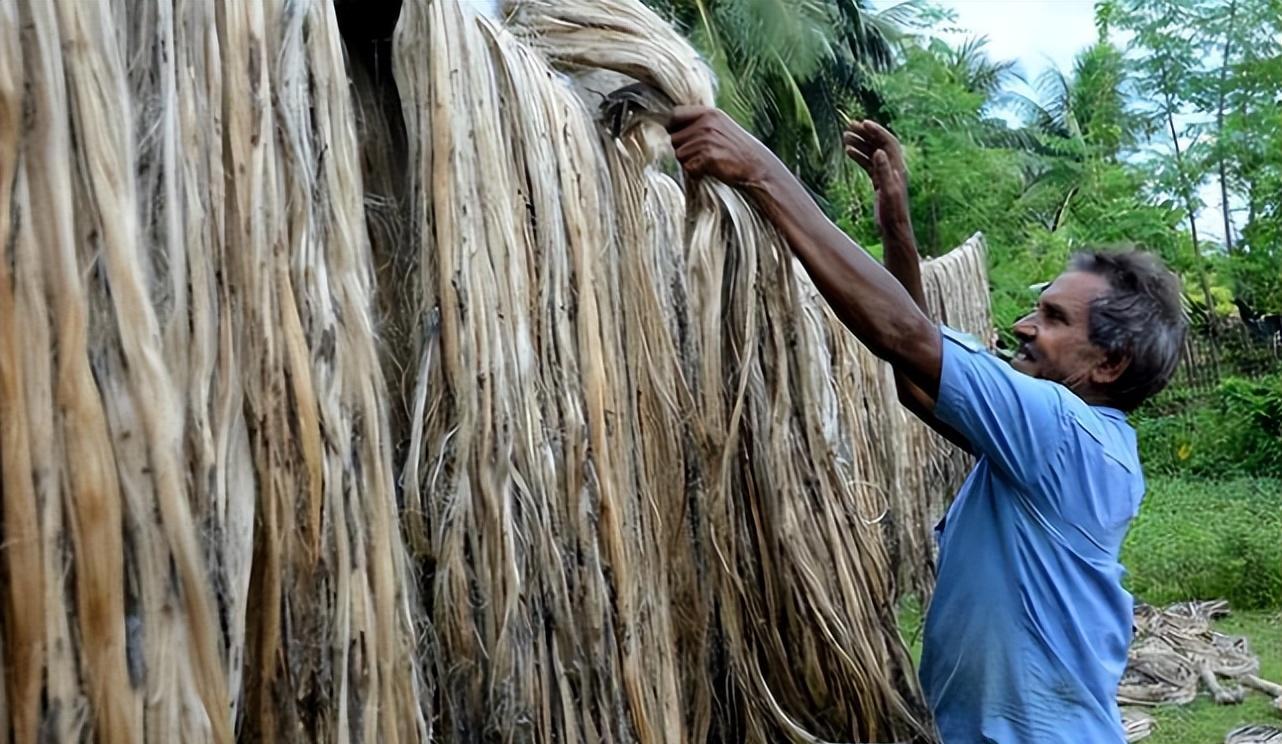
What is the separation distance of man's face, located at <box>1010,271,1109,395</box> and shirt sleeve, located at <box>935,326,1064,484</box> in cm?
23

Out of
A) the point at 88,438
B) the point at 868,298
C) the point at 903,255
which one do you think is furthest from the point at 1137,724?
the point at 88,438

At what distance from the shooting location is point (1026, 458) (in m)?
1.89

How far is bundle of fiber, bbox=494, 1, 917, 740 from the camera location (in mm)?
2002

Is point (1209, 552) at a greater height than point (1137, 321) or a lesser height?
lesser

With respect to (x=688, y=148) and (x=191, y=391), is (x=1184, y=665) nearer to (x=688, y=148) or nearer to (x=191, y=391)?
(x=688, y=148)

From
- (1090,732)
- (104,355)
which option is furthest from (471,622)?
(1090,732)

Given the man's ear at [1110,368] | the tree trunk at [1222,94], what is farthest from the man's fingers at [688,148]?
the tree trunk at [1222,94]

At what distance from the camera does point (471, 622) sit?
156cm

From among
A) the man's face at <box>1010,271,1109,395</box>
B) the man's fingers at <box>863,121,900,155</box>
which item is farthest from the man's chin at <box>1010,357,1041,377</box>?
the man's fingers at <box>863,121,900,155</box>

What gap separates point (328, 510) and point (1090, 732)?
50.8 inches

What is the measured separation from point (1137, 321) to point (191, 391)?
5.12ft

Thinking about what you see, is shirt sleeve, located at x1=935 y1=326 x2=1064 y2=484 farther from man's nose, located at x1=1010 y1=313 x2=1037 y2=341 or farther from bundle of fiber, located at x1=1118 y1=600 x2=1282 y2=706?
bundle of fiber, located at x1=1118 y1=600 x2=1282 y2=706

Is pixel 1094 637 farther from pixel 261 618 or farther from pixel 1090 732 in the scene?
pixel 261 618

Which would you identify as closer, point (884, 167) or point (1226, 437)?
point (884, 167)
